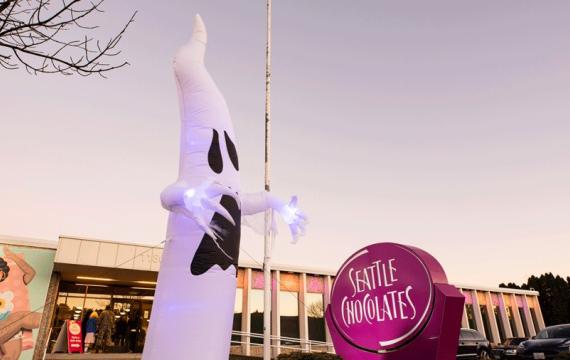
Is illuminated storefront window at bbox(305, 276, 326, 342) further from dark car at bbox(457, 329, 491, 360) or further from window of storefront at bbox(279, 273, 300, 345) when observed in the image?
dark car at bbox(457, 329, 491, 360)

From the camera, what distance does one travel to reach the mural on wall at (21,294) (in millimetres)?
13297

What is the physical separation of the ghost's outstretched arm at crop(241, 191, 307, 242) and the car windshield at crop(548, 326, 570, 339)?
Answer: 9.83m

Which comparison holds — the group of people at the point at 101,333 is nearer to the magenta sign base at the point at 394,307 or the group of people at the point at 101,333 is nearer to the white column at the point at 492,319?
the magenta sign base at the point at 394,307

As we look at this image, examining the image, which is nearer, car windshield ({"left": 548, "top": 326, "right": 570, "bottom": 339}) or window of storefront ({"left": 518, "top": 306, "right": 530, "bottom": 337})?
car windshield ({"left": 548, "top": 326, "right": 570, "bottom": 339})

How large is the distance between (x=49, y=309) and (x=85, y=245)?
302cm

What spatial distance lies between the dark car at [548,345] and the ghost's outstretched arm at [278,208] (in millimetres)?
9051

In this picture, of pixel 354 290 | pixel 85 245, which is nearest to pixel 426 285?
pixel 354 290

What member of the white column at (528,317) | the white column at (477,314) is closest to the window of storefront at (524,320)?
the white column at (528,317)

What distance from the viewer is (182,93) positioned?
5793 mm

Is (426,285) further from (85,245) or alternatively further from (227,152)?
(85,245)

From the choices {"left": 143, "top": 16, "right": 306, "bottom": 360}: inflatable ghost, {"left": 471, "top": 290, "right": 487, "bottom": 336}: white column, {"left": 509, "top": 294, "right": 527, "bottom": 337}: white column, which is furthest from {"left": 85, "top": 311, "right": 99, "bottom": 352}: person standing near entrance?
{"left": 509, "top": 294, "right": 527, "bottom": 337}: white column

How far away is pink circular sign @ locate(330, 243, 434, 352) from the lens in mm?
4566

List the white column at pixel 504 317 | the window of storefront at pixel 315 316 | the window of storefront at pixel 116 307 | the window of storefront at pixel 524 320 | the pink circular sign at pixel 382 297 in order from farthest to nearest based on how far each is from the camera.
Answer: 1. the window of storefront at pixel 524 320
2. the white column at pixel 504 317
3. the window of storefront at pixel 315 316
4. the window of storefront at pixel 116 307
5. the pink circular sign at pixel 382 297

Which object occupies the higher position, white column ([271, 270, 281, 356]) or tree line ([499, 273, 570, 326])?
tree line ([499, 273, 570, 326])
